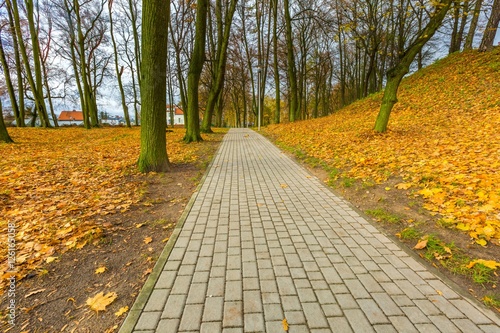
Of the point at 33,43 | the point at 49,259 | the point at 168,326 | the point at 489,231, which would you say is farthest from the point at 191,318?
the point at 33,43

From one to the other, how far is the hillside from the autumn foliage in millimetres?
10

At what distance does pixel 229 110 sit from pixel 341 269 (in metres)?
51.8

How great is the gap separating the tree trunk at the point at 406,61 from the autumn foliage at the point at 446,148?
846mm

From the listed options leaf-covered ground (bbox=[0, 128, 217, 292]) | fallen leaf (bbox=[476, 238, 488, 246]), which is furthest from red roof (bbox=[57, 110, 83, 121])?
fallen leaf (bbox=[476, 238, 488, 246])

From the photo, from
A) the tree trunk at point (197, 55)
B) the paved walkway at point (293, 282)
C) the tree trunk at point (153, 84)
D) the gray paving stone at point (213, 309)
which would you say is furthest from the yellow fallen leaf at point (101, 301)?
the tree trunk at point (197, 55)

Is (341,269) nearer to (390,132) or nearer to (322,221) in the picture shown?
(322,221)

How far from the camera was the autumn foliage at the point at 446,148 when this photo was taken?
3889mm

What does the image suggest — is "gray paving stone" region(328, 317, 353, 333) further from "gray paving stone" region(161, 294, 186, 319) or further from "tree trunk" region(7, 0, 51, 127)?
"tree trunk" region(7, 0, 51, 127)

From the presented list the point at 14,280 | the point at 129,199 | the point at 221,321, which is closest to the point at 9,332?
the point at 14,280

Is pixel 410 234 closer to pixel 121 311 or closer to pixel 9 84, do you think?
pixel 121 311

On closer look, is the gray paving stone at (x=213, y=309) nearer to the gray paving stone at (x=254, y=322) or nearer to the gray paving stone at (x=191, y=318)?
the gray paving stone at (x=191, y=318)

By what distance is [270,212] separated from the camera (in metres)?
4.55

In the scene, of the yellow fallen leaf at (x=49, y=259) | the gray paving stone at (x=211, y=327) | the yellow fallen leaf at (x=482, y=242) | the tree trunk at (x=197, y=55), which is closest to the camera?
the gray paving stone at (x=211, y=327)

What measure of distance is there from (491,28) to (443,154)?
11606 mm
